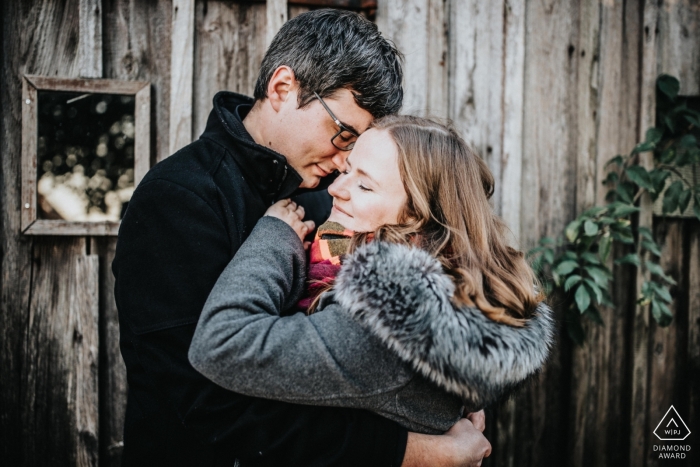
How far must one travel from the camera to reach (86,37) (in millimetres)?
2186

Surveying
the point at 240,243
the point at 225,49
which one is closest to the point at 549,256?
the point at 240,243

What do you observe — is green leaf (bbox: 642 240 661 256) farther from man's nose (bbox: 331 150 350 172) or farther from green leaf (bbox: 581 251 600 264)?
man's nose (bbox: 331 150 350 172)

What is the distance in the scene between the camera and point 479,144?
2.60 meters

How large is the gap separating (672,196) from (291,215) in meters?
2.26

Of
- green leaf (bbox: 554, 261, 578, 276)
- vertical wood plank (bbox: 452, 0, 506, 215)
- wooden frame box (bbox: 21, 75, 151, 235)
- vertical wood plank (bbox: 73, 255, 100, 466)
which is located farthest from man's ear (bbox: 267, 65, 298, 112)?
green leaf (bbox: 554, 261, 578, 276)

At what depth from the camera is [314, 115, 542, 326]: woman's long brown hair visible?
4.50ft

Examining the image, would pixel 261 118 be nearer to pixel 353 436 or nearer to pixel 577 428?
pixel 353 436

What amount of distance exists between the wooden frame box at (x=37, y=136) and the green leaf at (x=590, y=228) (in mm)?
2316

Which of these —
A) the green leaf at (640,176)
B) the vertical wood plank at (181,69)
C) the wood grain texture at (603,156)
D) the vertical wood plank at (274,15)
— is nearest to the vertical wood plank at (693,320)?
the wood grain texture at (603,156)

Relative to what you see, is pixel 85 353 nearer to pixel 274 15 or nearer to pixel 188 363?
pixel 188 363

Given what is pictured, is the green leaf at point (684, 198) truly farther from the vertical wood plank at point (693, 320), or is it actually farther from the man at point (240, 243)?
the man at point (240, 243)

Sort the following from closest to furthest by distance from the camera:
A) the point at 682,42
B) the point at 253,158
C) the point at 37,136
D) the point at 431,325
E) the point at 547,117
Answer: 1. the point at 431,325
2. the point at 253,158
3. the point at 37,136
4. the point at 547,117
5. the point at 682,42

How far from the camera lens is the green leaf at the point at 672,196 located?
2541 millimetres

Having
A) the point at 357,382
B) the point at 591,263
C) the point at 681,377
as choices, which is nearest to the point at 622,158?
the point at 591,263
